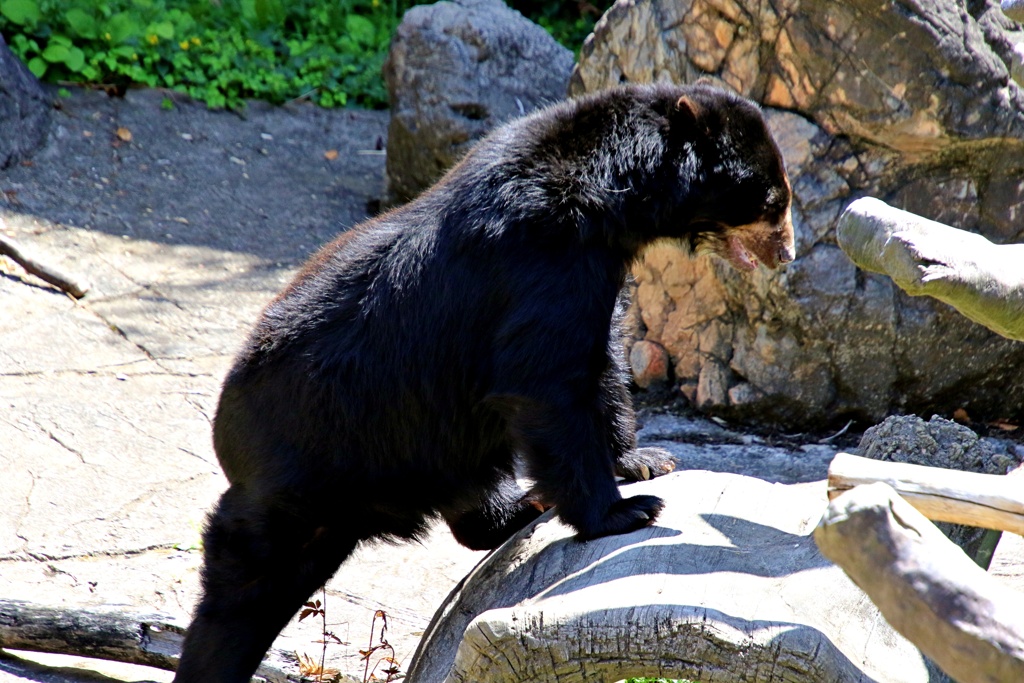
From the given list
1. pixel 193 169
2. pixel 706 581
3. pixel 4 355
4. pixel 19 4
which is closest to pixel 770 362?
→ pixel 706 581

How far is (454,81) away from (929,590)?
5.94 m

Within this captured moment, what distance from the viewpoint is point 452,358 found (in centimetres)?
322

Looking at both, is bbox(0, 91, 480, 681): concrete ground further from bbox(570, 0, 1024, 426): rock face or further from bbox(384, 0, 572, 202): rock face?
bbox(570, 0, 1024, 426): rock face

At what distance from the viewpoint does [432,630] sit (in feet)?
10.8

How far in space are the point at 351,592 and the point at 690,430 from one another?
78.3 inches

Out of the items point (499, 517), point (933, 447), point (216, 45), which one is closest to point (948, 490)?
point (933, 447)

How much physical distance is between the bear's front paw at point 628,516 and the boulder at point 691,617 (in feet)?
0.11

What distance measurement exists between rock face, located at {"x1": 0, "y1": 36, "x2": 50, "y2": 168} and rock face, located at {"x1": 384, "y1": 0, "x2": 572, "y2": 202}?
2.53 m

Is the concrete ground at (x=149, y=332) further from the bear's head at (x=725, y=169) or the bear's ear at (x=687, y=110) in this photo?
the bear's ear at (x=687, y=110)

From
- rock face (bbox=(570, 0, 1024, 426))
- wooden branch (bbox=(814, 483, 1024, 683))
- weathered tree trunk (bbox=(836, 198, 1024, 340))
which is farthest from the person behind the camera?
rock face (bbox=(570, 0, 1024, 426))

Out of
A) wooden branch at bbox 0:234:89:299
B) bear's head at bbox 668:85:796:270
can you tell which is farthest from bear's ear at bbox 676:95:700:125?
wooden branch at bbox 0:234:89:299

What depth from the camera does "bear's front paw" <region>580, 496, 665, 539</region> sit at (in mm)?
3012

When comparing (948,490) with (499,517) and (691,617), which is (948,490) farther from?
(499,517)

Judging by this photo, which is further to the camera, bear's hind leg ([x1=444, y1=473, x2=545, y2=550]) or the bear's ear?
bear's hind leg ([x1=444, y1=473, x2=545, y2=550])
